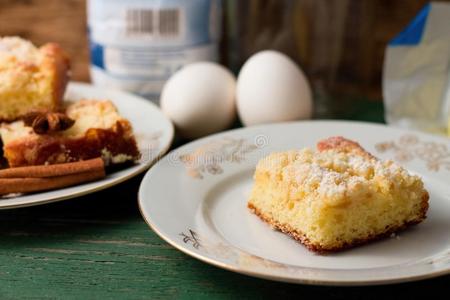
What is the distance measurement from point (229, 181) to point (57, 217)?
0.39 m

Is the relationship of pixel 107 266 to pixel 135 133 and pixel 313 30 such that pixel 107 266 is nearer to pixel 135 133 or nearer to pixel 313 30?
pixel 135 133

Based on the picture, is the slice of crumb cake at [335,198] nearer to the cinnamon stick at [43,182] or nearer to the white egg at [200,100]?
the cinnamon stick at [43,182]

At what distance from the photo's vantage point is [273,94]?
1693 mm

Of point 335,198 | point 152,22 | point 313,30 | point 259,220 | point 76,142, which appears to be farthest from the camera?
point 313,30

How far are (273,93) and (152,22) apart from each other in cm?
47

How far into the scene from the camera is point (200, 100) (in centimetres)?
170

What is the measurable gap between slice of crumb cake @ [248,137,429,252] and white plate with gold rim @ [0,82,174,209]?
32 centimetres

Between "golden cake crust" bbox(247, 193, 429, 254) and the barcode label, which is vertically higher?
the barcode label

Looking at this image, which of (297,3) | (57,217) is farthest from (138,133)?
(297,3)

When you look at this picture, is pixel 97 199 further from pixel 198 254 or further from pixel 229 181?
pixel 198 254

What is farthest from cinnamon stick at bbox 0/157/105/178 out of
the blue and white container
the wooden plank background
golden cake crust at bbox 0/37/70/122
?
the wooden plank background

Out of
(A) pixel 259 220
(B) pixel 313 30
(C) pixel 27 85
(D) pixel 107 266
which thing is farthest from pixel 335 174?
(B) pixel 313 30

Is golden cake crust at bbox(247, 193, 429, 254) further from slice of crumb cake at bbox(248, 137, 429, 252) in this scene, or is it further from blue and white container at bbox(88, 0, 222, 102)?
blue and white container at bbox(88, 0, 222, 102)

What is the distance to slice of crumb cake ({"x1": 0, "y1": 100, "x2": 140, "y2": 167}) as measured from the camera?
52.1 inches
